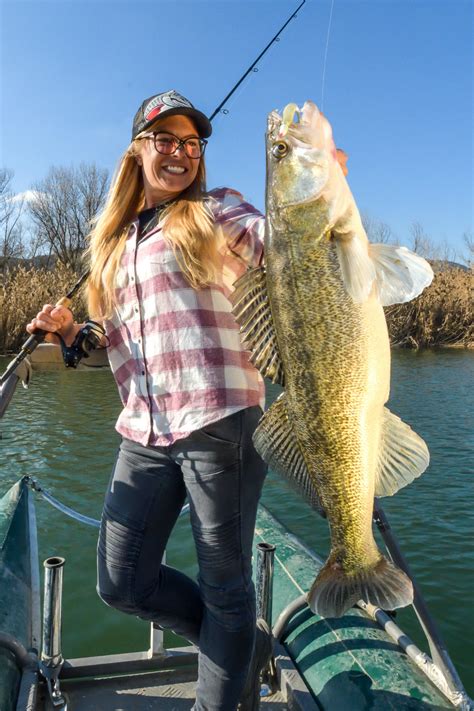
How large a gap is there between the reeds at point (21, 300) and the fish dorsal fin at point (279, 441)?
61.3 ft

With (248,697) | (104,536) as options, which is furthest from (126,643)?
(104,536)

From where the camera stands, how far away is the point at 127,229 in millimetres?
2600

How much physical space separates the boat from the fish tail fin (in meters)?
0.77

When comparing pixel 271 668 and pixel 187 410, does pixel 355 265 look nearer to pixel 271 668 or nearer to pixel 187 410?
pixel 187 410

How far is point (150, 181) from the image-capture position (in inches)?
99.8

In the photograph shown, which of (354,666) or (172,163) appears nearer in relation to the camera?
(172,163)

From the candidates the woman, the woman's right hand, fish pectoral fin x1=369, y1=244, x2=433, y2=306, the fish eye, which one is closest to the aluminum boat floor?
the woman

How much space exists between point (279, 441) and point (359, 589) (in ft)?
1.95

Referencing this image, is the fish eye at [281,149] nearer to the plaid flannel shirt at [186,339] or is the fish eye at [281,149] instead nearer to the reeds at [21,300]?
the plaid flannel shirt at [186,339]

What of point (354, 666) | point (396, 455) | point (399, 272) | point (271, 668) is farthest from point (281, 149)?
point (271, 668)

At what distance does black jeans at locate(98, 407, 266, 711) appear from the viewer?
2156 millimetres

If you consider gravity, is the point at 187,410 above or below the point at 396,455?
above

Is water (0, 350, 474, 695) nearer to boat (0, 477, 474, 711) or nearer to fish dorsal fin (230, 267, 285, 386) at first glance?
boat (0, 477, 474, 711)

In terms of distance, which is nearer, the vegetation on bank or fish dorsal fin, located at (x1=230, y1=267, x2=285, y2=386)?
fish dorsal fin, located at (x1=230, y1=267, x2=285, y2=386)
